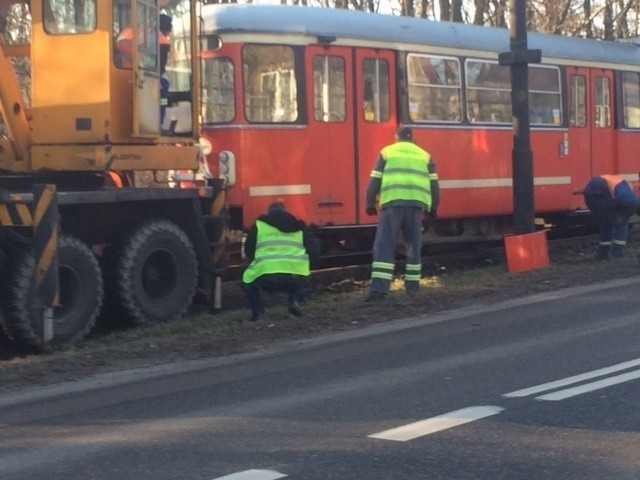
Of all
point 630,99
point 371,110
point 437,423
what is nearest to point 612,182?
point 371,110

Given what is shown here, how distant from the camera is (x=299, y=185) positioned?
13.9 m

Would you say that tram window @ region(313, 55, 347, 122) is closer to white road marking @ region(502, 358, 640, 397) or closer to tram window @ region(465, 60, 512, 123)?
tram window @ region(465, 60, 512, 123)

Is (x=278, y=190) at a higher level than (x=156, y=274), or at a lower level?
higher

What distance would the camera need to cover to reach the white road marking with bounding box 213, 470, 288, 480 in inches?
231

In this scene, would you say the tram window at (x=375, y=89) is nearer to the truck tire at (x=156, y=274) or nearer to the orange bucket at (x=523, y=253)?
the orange bucket at (x=523, y=253)

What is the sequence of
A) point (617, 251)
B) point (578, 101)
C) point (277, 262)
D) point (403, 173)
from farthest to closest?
point (578, 101)
point (617, 251)
point (403, 173)
point (277, 262)

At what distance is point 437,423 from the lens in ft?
22.7

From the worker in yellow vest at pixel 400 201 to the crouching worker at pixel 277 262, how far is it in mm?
1127

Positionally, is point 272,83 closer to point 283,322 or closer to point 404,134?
point 404,134

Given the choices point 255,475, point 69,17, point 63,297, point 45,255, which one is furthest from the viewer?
point 69,17

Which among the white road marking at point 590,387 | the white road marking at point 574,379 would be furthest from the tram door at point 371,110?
Answer: the white road marking at point 590,387

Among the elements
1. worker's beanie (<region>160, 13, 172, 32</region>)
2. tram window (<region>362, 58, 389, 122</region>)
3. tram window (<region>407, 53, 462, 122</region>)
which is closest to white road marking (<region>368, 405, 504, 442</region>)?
worker's beanie (<region>160, 13, 172, 32</region>)

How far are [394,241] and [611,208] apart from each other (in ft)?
13.8

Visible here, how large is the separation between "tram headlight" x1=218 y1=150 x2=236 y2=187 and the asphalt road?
362cm
